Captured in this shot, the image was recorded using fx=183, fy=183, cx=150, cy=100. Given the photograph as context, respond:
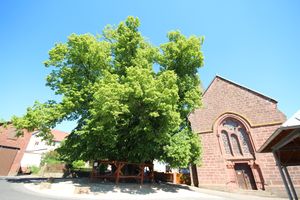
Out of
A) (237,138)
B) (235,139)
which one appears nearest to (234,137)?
(235,139)

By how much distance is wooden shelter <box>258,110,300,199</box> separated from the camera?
4.56 m

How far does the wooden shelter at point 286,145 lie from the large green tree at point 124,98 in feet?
22.6

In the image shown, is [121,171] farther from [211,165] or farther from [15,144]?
[15,144]

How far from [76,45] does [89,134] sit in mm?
7955

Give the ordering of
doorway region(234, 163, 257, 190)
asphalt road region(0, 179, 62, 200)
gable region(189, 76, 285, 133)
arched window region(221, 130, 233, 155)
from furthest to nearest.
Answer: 1. arched window region(221, 130, 233, 155)
2. gable region(189, 76, 285, 133)
3. doorway region(234, 163, 257, 190)
4. asphalt road region(0, 179, 62, 200)

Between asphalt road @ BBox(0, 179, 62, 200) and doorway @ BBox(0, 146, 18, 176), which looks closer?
asphalt road @ BBox(0, 179, 62, 200)

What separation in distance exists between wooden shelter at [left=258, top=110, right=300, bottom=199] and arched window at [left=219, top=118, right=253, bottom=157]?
11.5 m

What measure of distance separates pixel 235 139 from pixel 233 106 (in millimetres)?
3589

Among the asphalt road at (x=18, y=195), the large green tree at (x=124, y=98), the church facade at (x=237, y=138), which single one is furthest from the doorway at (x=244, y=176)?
the asphalt road at (x=18, y=195)

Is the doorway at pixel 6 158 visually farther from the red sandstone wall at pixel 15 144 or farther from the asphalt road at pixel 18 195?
the asphalt road at pixel 18 195

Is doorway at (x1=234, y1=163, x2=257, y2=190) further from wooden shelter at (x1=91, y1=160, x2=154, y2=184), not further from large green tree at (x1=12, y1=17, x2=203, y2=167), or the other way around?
wooden shelter at (x1=91, y1=160, x2=154, y2=184)

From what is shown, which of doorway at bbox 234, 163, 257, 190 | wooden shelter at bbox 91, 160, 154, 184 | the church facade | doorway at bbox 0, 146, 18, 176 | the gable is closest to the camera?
wooden shelter at bbox 91, 160, 154, 184

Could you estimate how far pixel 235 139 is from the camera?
19.6 m

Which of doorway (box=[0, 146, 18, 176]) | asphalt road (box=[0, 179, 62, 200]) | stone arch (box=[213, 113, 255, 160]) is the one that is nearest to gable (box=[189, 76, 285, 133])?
stone arch (box=[213, 113, 255, 160])
